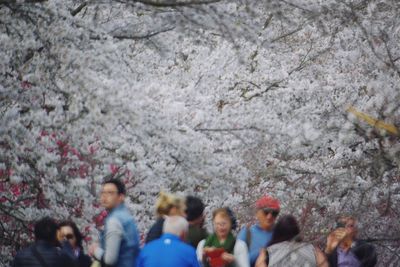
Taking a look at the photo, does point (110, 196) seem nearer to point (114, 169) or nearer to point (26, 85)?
point (26, 85)

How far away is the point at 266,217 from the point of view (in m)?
6.16

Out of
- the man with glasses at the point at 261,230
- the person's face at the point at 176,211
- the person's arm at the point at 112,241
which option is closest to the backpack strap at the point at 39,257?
the person's arm at the point at 112,241

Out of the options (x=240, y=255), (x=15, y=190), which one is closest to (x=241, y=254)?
(x=240, y=255)

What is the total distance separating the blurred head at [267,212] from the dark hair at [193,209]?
38cm

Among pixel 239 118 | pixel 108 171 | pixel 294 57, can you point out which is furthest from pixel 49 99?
pixel 294 57

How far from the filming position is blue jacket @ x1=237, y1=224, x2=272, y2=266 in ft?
20.1

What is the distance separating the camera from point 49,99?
6.43 metres

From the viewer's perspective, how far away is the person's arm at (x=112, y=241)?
5.54 metres

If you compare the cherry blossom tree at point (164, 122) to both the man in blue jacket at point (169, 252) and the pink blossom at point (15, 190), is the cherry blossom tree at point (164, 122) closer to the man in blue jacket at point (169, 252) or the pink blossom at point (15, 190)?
the pink blossom at point (15, 190)

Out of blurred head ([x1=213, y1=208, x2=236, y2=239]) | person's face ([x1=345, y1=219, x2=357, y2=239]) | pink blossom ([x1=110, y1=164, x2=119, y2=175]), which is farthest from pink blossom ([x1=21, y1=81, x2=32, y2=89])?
pink blossom ([x1=110, y1=164, x2=119, y2=175])

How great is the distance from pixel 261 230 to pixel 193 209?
48 cm

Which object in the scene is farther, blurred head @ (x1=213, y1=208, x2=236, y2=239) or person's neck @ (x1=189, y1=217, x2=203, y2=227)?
person's neck @ (x1=189, y1=217, x2=203, y2=227)

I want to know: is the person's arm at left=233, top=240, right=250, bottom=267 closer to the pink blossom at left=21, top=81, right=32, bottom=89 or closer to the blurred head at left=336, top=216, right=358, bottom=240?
the blurred head at left=336, top=216, right=358, bottom=240

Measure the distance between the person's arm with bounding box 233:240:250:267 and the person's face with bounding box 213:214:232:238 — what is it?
0.11 m
